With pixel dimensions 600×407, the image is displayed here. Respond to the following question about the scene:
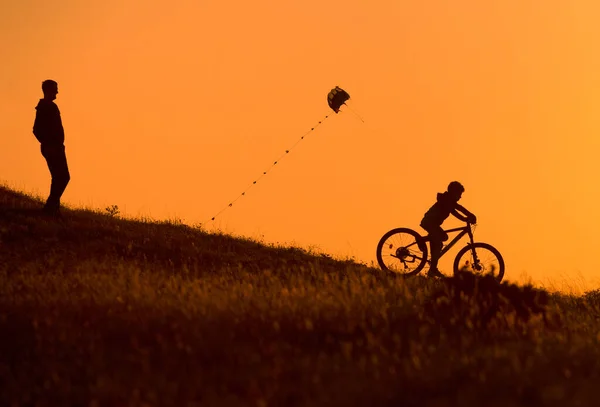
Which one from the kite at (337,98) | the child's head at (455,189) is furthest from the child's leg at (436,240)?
the kite at (337,98)

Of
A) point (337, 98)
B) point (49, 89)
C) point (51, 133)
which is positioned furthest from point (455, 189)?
point (49, 89)

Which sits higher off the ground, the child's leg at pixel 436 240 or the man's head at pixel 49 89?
the man's head at pixel 49 89

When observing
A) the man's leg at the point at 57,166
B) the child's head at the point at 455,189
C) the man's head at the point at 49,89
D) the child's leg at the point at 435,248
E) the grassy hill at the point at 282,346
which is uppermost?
the man's head at the point at 49,89

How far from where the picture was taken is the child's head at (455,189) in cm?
1689

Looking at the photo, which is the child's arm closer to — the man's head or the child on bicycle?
the child on bicycle

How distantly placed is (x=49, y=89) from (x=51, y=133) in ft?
3.39

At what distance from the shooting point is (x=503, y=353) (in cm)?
756

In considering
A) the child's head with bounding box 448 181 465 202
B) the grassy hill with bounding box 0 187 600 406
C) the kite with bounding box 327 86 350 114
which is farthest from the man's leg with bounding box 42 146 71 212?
the child's head with bounding box 448 181 465 202

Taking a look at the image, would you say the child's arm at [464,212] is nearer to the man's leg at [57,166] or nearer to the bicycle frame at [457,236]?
the bicycle frame at [457,236]

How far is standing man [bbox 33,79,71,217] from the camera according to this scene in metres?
18.0

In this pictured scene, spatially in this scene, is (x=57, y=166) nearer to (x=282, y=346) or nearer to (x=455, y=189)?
(x=455, y=189)

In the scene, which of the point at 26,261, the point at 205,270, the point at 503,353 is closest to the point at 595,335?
the point at 503,353

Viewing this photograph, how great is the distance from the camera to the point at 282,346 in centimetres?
796

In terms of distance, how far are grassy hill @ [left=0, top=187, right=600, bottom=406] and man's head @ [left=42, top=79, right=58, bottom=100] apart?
Answer: 6076 mm
